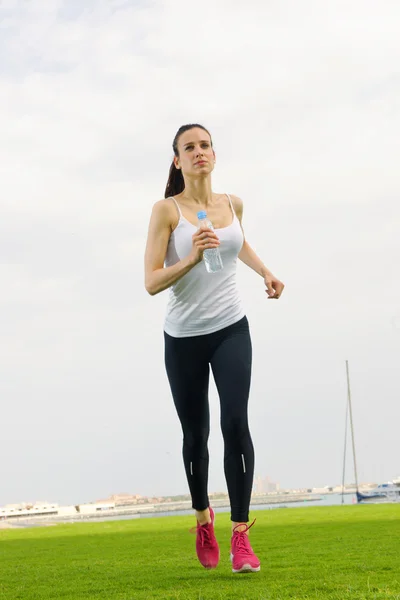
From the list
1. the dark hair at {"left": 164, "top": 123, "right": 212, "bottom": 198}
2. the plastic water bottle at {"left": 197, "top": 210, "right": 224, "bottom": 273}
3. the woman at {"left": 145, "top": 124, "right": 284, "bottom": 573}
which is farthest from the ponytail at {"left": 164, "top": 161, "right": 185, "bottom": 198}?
the plastic water bottle at {"left": 197, "top": 210, "right": 224, "bottom": 273}

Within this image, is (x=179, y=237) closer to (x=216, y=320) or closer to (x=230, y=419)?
(x=216, y=320)

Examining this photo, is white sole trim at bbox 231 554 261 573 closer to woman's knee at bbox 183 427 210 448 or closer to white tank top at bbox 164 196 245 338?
woman's knee at bbox 183 427 210 448

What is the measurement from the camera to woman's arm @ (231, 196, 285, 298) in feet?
16.2

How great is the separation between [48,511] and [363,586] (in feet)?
322

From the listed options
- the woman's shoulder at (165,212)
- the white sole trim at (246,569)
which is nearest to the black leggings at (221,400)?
the white sole trim at (246,569)

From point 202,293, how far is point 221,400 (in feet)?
2.14

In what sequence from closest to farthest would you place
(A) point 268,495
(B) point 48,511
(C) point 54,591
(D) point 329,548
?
(C) point 54,591
(D) point 329,548
(B) point 48,511
(A) point 268,495

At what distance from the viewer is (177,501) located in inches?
4011

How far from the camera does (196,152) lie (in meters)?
4.70

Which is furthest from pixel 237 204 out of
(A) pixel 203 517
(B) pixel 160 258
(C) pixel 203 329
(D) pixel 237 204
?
(A) pixel 203 517

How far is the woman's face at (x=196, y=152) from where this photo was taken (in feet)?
15.4

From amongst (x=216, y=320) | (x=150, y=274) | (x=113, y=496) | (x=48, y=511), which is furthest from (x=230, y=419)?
(x=113, y=496)

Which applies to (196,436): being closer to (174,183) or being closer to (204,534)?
(204,534)

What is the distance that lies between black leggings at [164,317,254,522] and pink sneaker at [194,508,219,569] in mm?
129
